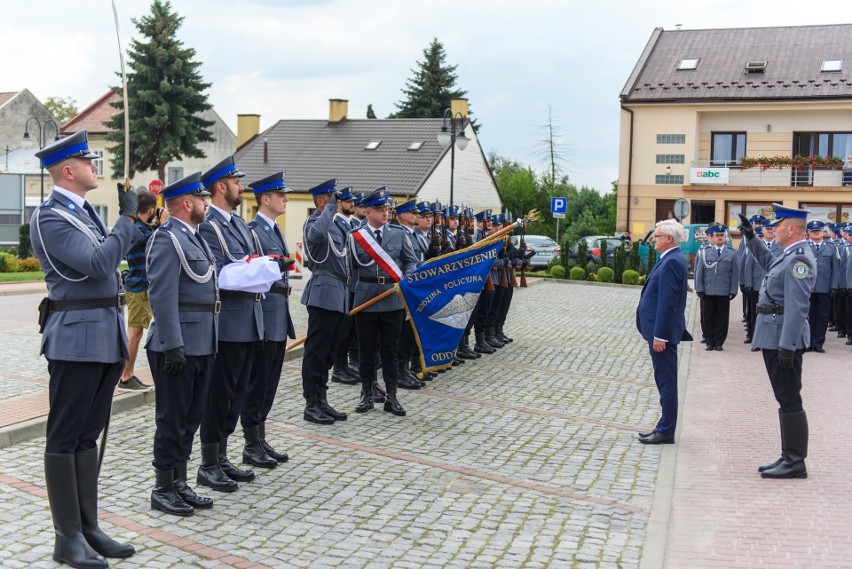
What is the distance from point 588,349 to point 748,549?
972 cm

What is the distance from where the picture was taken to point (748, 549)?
5902 millimetres

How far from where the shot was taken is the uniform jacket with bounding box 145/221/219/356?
5973mm

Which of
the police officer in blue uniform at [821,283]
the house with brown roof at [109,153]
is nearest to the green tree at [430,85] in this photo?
the house with brown roof at [109,153]

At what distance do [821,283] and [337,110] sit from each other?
112 ft

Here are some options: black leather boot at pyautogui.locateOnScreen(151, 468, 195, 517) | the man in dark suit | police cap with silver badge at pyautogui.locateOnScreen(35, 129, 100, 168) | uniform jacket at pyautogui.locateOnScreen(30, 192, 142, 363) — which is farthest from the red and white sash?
police cap with silver badge at pyautogui.locateOnScreen(35, 129, 100, 168)

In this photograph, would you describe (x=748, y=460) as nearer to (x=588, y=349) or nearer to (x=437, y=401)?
(x=437, y=401)

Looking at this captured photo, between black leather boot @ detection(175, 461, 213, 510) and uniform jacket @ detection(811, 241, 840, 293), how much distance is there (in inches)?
516

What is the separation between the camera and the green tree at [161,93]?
148 ft

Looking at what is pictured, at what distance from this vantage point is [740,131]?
144ft

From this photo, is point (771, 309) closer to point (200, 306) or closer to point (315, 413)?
point (315, 413)

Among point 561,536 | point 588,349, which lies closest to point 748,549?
point 561,536

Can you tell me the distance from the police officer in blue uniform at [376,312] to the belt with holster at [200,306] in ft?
11.1

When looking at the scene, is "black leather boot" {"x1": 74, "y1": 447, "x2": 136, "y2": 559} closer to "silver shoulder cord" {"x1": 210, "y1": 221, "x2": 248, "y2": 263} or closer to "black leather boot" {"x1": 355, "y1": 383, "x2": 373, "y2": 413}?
"silver shoulder cord" {"x1": 210, "y1": 221, "x2": 248, "y2": 263}

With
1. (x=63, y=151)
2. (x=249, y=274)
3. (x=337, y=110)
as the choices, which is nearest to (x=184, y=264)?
(x=249, y=274)
